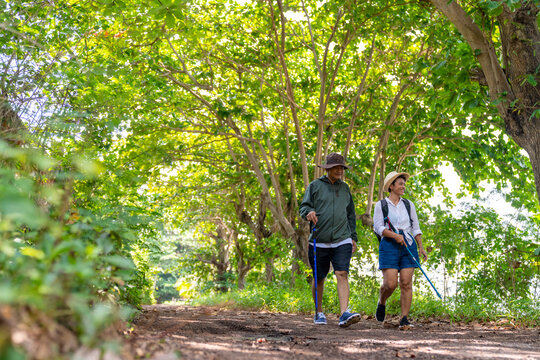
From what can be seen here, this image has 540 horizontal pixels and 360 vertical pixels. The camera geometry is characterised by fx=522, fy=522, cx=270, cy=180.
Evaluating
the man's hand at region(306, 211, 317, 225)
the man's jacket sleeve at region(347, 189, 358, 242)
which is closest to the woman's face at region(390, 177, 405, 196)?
the man's jacket sleeve at region(347, 189, 358, 242)

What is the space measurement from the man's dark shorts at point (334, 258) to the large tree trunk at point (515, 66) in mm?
2472

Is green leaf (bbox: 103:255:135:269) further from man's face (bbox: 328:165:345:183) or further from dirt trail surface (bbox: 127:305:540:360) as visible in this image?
man's face (bbox: 328:165:345:183)

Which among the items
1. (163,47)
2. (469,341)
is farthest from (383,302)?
(163,47)

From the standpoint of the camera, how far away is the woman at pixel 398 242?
661 centimetres

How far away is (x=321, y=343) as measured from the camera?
4566 mm

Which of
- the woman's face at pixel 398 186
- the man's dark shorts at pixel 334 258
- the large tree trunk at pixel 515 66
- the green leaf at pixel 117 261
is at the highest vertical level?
the large tree trunk at pixel 515 66

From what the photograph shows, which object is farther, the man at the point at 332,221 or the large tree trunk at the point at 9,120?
the man at the point at 332,221

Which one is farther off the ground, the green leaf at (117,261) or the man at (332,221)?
the man at (332,221)

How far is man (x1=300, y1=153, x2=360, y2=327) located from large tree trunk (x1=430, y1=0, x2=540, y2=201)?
2.15 metres

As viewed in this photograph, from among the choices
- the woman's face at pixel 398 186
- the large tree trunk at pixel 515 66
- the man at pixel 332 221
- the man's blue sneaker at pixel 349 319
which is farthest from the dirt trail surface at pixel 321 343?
the large tree trunk at pixel 515 66

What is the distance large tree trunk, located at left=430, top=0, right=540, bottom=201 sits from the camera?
6.35 metres

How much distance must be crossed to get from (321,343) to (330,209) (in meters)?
2.39

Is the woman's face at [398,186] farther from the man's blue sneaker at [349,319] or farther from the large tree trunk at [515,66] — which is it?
the man's blue sneaker at [349,319]

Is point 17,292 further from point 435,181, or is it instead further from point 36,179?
point 435,181
